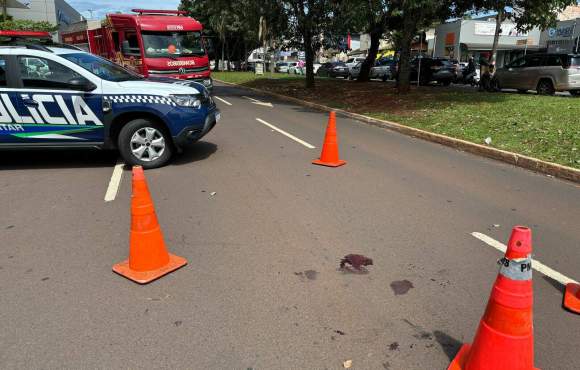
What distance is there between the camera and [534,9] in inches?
595

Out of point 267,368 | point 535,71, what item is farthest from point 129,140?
point 535,71

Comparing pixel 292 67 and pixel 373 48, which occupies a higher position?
pixel 373 48

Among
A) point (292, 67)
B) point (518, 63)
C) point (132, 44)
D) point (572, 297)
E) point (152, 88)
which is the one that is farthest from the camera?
point (292, 67)

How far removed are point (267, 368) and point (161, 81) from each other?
5.95 meters

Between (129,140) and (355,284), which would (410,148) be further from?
Result: (355,284)

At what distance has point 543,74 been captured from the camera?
1823 cm

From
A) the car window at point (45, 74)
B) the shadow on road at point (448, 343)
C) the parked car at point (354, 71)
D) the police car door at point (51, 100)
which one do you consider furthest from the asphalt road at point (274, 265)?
the parked car at point (354, 71)

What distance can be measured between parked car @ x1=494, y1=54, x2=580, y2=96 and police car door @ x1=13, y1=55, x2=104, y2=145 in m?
16.9

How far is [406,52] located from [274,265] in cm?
1489

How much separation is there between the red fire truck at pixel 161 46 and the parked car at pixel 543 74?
12316 millimetres

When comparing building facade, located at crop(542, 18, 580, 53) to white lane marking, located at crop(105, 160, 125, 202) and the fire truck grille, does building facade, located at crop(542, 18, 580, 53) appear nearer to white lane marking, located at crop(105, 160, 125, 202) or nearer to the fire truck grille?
the fire truck grille

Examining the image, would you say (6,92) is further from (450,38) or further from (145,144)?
(450,38)

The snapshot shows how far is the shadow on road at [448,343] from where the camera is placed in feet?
9.56

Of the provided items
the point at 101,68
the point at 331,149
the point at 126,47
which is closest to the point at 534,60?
the point at 331,149
